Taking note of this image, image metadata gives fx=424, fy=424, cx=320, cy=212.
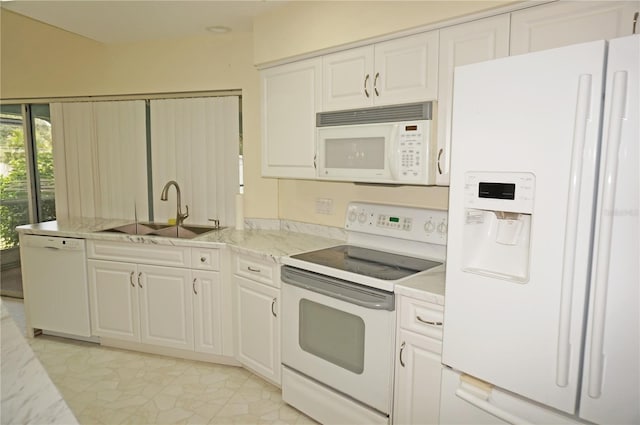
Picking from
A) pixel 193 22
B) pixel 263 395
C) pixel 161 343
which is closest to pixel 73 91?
pixel 193 22

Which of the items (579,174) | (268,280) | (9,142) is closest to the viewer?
(579,174)

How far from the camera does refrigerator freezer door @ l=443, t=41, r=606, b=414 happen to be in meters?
1.28

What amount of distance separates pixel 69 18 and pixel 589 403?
370cm

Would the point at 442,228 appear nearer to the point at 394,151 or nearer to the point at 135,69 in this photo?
the point at 394,151

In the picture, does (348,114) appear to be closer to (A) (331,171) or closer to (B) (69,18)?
(A) (331,171)

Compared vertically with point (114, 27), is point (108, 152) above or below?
below

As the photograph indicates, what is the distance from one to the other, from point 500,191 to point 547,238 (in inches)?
8.4

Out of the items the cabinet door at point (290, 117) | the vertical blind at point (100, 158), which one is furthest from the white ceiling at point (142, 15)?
the vertical blind at point (100, 158)

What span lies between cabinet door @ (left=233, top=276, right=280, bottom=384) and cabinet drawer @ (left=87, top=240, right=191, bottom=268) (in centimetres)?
48

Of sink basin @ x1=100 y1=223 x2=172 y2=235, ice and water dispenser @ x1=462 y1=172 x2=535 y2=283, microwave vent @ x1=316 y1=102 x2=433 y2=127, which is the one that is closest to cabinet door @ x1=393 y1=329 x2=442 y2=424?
ice and water dispenser @ x1=462 y1=172 x2=535 y2=283

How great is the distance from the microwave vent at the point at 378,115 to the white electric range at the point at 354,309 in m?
0.56

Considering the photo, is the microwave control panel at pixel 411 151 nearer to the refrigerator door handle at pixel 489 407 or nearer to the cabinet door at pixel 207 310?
the refrigerator door handle at pixel 489 407

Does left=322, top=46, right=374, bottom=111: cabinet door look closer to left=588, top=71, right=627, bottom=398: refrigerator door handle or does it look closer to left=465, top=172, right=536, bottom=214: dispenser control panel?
left=465, top=172, right=536, bottom=214: dispenser control panel

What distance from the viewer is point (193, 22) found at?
10.2 ft
